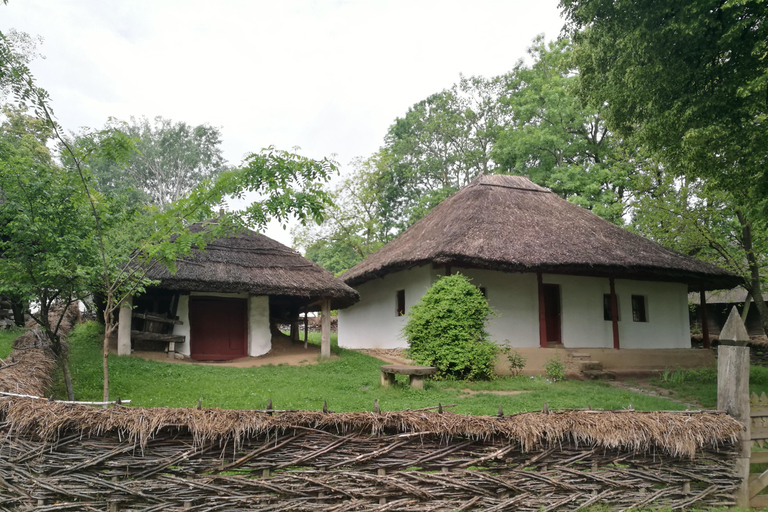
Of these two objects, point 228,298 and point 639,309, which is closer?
point 228,298

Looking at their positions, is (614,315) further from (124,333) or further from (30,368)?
(30,368)

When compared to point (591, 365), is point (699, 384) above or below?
below

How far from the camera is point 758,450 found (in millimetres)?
5172

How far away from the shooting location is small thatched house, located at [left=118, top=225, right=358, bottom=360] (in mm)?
13547

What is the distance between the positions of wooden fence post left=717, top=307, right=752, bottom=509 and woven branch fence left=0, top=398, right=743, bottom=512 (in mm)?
1251

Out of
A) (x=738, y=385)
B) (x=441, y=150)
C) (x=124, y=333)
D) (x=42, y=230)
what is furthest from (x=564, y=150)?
(x=42, y=230)

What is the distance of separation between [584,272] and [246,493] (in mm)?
12816

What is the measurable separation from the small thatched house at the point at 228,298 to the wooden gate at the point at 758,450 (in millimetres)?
10523

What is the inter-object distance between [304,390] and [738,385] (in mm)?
6888

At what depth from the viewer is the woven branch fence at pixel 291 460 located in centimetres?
422

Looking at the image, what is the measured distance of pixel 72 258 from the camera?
6723mm

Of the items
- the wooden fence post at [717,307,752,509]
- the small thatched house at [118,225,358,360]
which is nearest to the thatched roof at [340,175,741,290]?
the small thatched house at [118,225,358,360]

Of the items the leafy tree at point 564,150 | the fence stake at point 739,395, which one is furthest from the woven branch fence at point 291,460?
the leafy tree at point 564,150

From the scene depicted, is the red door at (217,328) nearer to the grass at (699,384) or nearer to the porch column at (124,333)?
the porch column at (124,333)
